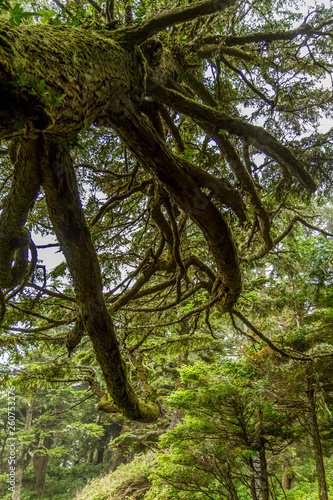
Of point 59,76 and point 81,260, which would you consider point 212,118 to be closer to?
point 59,76

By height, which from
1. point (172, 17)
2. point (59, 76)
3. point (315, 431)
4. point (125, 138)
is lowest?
point (315, 431)

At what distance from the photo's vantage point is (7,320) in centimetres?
373

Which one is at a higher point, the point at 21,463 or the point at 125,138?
the point at 125,138

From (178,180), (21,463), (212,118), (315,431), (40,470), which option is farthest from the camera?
(40,470)

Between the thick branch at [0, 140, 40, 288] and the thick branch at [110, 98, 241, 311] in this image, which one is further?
the thick branch at [110, 98, 241, 311]

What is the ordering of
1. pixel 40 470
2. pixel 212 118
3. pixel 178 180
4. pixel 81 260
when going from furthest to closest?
pixel 40 470
pixel 212 118
pixel 178 180
pixel 81 260

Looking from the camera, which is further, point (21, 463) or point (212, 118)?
point (21, 463)

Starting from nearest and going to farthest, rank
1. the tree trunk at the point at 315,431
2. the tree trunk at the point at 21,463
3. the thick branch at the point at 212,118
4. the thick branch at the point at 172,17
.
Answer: the thick branch at the point at 172,17, the thick branch at the point at 212,118, the tree trunk at the point at 315,431, the tree trunk at the point at 21,463

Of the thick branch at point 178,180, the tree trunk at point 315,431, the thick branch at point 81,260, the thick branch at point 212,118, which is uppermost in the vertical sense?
the thick branch at point 212,118

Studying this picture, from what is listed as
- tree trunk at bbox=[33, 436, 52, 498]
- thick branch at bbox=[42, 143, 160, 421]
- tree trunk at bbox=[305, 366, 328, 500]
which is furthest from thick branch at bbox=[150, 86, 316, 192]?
tree trunk at bbox=[33, 436, 52, 498]

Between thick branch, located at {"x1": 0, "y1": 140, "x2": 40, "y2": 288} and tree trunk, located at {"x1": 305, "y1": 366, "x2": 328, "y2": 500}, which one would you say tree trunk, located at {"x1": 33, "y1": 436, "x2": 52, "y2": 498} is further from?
thick branch, located at {"x1": 0, "y1": 140, "x2": 40, "y2": 288}

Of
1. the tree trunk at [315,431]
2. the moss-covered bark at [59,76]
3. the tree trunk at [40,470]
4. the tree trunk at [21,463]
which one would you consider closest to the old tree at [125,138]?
the moss-covered bark at [59,76]

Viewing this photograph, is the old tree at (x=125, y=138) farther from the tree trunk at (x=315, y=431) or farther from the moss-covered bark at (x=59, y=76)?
the tree trunk at (x=315, y=431)

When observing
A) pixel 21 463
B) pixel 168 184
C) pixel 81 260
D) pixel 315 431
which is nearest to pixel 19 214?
pixel 81 260
